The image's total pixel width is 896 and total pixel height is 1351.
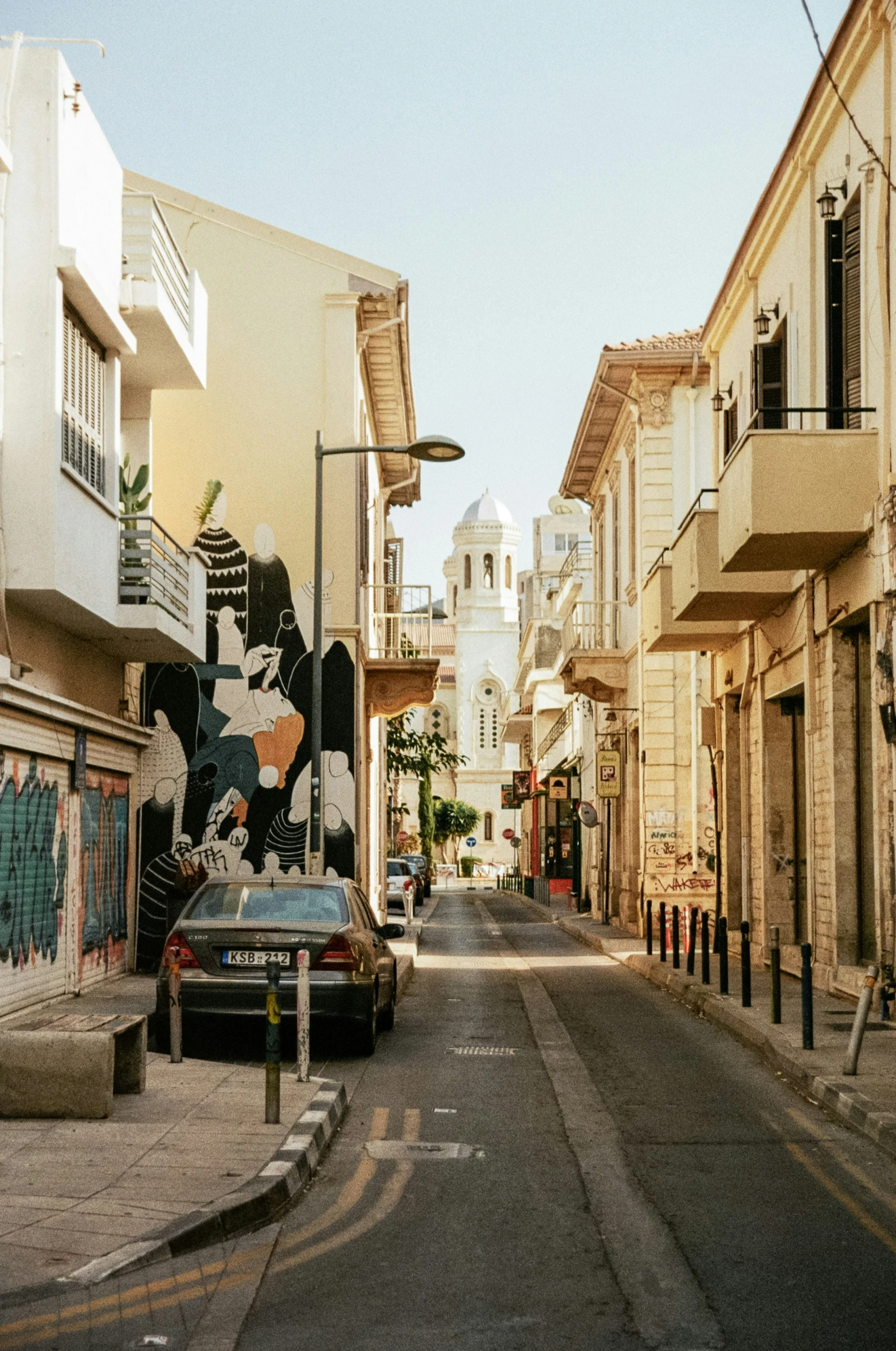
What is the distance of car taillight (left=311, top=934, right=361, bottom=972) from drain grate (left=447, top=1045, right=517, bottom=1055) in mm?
1395

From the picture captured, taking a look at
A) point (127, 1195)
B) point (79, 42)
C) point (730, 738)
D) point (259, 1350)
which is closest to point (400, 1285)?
point (259, 1350)

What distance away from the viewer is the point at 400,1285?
237 inches

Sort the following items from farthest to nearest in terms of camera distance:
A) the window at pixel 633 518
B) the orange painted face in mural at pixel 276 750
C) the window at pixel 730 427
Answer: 1. the window at pixel 633 518
2. the window at pixel 730 427
3. the orange painted face in mural at pixel 276 750

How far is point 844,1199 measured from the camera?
24.9 ft

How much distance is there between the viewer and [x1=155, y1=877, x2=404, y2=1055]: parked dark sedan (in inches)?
469

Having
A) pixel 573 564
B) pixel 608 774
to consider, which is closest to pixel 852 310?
pixel 608 774

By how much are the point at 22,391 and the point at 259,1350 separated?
10221 millimetres

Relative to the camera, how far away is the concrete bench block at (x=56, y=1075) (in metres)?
8.99

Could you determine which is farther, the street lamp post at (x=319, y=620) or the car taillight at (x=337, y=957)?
the street lamp post at (x=319, y=620)

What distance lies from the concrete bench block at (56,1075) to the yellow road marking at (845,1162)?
4.19 m

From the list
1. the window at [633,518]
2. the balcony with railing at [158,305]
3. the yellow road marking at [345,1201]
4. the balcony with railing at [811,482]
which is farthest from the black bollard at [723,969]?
the window at [633,518]

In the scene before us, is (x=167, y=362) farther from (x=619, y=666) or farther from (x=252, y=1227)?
(x=619, y=666)

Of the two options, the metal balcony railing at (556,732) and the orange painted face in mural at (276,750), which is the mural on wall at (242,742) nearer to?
the orange painted face in mural at (276,750)

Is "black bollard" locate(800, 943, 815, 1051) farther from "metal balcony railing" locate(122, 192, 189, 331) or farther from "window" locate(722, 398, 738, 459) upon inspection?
"window" locate(722, 398, 738, 459)
